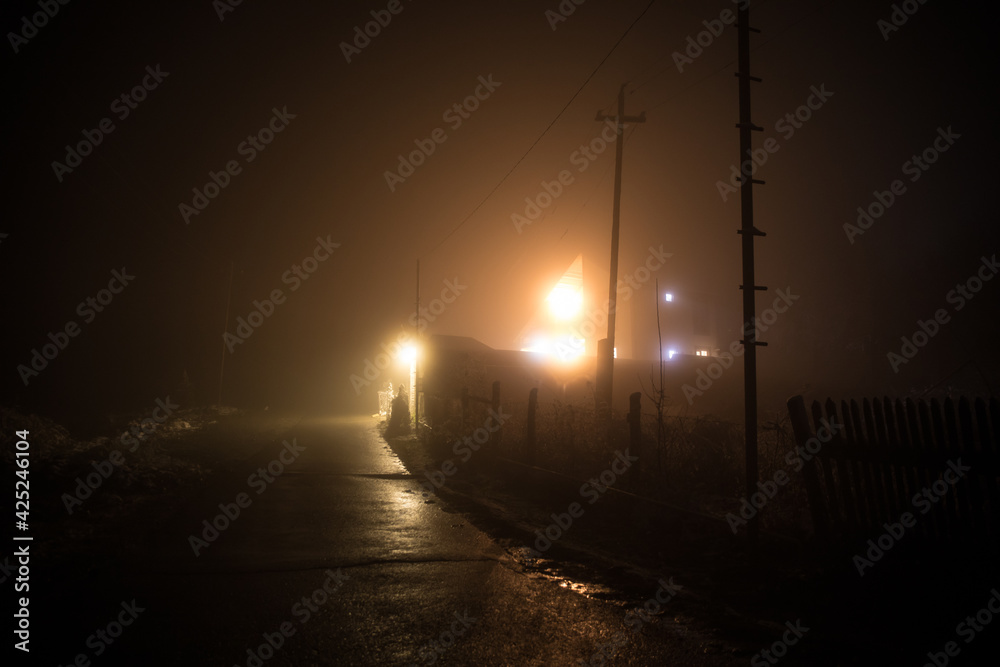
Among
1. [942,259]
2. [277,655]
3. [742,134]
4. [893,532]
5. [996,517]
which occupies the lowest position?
[277,655]

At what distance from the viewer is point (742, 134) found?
7500mm

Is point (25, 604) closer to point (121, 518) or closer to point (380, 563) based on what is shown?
point (380, 563)

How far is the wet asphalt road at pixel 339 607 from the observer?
390 cm

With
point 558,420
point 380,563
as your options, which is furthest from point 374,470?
point 380,563

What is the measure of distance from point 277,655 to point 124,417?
99.1ft

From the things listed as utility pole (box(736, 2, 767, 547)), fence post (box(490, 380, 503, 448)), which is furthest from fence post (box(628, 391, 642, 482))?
fence post (box(490, 380, 503, 448))

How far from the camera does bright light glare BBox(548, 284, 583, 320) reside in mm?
52812

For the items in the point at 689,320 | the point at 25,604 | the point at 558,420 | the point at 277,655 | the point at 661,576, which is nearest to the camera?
the point at 277,655
